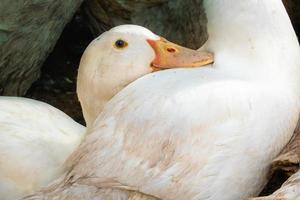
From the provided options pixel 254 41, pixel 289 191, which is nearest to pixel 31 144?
pixel 254 41

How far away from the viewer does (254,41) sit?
12.1 ft

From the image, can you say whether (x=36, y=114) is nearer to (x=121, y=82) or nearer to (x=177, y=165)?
(x=121, y=82)

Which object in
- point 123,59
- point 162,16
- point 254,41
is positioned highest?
point 254,41

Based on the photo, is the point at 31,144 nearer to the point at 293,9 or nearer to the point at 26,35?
the point at 26,35

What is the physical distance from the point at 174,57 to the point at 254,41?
333 mm

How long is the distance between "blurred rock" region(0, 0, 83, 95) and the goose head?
61cm

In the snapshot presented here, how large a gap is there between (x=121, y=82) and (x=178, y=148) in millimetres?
543

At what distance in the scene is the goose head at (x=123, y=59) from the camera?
3.81 m

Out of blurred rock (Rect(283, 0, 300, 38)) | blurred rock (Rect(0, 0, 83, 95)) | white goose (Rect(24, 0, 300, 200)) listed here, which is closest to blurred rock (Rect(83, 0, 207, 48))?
blurred rock (Rect(0, 0, 83, 95))

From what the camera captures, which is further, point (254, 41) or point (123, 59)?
point (123, 59)

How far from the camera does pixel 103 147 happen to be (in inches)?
135

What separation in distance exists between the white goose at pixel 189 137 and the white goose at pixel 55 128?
0.19 m

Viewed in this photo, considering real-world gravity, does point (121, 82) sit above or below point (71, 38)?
above

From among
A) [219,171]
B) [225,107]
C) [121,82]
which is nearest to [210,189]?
[219,171]
